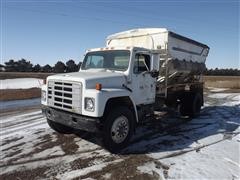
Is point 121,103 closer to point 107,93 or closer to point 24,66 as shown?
point 107,93

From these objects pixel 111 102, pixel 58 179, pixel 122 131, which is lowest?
pixel 58 179

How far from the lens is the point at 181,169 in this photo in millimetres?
5434

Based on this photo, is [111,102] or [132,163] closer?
[132,163]

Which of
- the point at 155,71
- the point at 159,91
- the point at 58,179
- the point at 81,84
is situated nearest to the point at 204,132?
the point at 159,91

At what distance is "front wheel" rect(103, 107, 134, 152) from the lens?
6.26 metres

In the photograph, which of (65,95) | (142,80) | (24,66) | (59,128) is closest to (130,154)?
(65,95)

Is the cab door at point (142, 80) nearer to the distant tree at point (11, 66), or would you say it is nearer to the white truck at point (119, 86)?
the white truck at point (119, 86)

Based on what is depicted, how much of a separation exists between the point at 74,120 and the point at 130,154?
5.05ft

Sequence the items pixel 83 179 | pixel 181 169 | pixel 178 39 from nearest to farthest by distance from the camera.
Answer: pixel 83 179 → pixel 181 169 → pixel 178 39

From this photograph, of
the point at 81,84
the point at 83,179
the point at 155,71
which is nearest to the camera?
the point at 83,179

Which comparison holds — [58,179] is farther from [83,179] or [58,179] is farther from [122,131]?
[122,131]

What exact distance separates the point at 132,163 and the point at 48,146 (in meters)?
2.37

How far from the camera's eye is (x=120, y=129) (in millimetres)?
6652

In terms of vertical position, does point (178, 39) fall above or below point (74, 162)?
above
